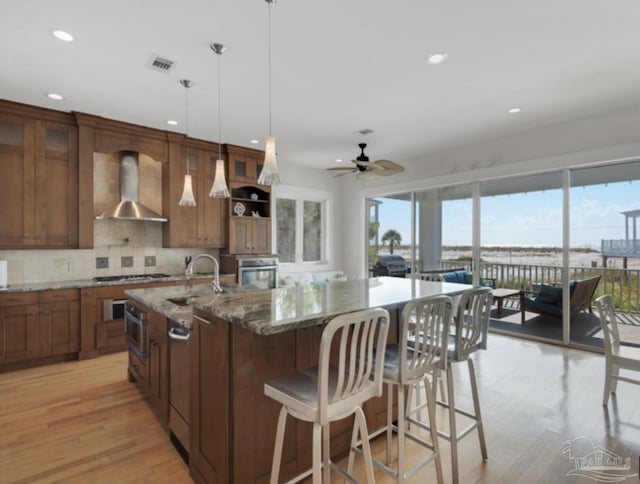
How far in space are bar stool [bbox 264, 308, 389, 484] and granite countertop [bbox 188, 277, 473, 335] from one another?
230 millimetres

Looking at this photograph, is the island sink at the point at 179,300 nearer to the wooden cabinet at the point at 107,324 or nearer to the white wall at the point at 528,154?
the wooden cabinet at the point at 107,324

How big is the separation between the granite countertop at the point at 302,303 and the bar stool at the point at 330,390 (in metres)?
0.23

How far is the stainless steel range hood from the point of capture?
14.4 ft

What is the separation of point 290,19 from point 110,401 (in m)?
3.43

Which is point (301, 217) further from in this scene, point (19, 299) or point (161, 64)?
point (19, 299)

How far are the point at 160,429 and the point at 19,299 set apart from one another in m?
2.42

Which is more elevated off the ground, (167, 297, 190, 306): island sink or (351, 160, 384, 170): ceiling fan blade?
(351, 160, 384, 170): ceiling fan blade

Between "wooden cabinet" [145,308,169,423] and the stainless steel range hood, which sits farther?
the stainless steel range hood

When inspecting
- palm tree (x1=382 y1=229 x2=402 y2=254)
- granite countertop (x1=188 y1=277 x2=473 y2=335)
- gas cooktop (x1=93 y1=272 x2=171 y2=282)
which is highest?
palm tree (x1=382 y1=229 x2=402 y2=254)

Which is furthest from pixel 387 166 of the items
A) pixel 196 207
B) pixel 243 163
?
pixel 196 207

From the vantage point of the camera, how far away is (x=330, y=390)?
4.91ft

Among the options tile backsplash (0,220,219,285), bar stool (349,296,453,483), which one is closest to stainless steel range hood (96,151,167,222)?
tile backsplash (0,220,219,285)

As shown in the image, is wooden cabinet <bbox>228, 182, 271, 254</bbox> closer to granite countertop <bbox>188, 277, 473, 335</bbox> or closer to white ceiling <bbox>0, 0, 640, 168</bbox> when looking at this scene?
white ceiling <bbox>0, 0, 640, 168</bbox>

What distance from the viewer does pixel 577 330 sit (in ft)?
14.5
